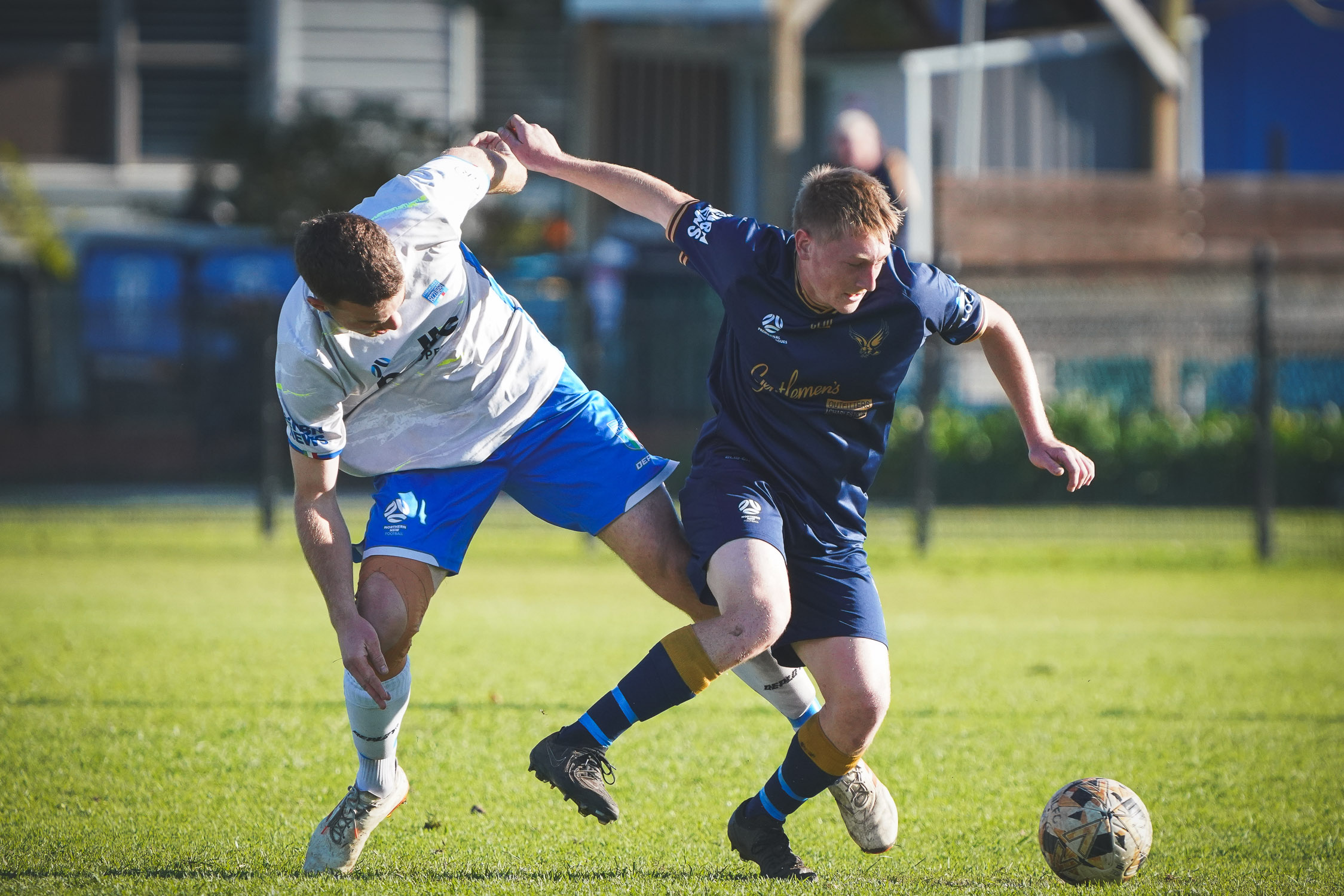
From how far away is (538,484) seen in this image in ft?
15.0

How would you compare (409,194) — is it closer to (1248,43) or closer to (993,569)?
(993,569)

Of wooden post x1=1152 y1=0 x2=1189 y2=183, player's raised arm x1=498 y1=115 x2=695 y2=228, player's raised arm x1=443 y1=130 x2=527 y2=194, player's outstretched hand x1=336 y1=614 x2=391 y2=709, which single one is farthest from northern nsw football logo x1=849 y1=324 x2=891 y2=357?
wooden post x1=1152 y1=0 x2=1189 y2=183

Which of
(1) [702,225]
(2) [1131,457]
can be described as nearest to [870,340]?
(1) [702,225]

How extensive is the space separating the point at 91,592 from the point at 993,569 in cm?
705

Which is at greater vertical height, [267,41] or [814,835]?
[267,41]

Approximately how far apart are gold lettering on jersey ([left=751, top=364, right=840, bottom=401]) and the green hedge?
998cm

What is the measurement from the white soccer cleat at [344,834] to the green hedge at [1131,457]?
10449 millimetres

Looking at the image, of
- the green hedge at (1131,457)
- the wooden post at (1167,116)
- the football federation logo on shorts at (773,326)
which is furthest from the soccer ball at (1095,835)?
the wooden post at (1167,116)

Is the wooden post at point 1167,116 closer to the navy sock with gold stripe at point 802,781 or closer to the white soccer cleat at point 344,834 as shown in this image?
the navy sock with gold stripe at point 802,781

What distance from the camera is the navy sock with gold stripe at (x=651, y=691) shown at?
3.94 m

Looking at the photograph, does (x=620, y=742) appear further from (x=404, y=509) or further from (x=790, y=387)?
(x=790, y=387)

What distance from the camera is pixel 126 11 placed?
59.4 ft

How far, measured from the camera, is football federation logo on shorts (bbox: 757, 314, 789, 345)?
4.20 m

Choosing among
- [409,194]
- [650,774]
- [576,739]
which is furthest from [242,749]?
[409,194]
